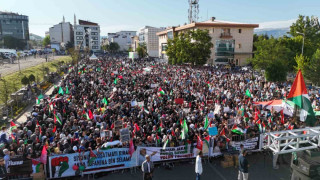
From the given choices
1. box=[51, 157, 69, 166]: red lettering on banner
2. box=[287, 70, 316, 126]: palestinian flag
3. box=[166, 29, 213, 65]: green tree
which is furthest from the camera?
box=[166, 29, 213, 65]: green tree

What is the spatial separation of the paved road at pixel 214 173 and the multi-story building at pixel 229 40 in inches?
1726

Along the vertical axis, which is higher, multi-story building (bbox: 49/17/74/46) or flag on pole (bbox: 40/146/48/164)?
multi-story building (bbox: 49/17/74/46)

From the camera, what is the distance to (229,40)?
173ft

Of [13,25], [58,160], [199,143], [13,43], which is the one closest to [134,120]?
[199,143]

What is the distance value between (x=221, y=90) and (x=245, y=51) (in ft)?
122

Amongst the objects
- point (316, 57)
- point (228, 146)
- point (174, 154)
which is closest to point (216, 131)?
point (228, 146)

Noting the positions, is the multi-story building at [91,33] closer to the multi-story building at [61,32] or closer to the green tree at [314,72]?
the multi-story building at [61,32]

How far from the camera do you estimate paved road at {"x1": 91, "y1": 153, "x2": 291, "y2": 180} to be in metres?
9.16

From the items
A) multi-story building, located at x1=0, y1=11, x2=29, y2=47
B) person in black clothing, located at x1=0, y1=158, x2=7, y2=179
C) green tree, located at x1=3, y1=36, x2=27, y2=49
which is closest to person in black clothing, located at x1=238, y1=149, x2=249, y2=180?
person in black clothing, located at x1=0, y1=158, x2=7, y2=179

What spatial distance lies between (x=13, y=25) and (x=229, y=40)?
386ft

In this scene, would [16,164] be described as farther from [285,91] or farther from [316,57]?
[316,57]

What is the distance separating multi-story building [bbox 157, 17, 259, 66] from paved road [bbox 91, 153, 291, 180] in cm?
4385

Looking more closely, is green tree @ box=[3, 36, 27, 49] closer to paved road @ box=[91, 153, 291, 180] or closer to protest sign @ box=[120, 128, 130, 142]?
protest sign @ box=[120, 128, 130, 142]

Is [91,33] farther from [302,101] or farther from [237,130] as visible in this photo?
[302,101]
